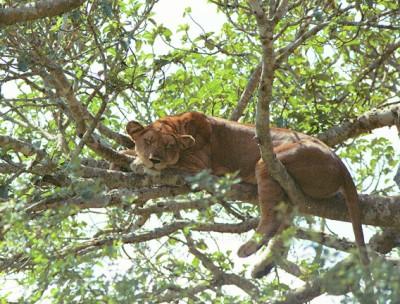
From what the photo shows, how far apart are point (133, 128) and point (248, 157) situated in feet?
4.46

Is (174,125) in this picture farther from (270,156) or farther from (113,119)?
(270,156)

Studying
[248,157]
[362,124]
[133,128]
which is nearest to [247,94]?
[248,157]

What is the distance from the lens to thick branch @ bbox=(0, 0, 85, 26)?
691 cm

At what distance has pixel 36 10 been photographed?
6.97 metres

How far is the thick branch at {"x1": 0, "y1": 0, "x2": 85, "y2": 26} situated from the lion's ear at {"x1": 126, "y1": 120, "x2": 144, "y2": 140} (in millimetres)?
2641

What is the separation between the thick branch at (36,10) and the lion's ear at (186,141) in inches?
103

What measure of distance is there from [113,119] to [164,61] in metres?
1.55

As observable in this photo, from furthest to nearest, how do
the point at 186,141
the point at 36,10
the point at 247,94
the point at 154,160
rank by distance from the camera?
the point at 247,94
the point at 186,141
the point at 154,160
the point at 36,10

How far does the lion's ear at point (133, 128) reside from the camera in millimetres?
9508

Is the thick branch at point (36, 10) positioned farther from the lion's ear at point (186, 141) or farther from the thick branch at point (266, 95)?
the lion's ear at point (186, 141)

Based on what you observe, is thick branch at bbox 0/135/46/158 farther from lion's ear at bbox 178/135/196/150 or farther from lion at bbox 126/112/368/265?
lion's ear at bbox 178/135/196/150

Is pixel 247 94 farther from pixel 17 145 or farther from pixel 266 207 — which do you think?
pixel 17 145

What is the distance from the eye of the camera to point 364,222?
790 centimetres

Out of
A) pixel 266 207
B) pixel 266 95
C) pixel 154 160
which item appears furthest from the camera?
pixel 154 160
